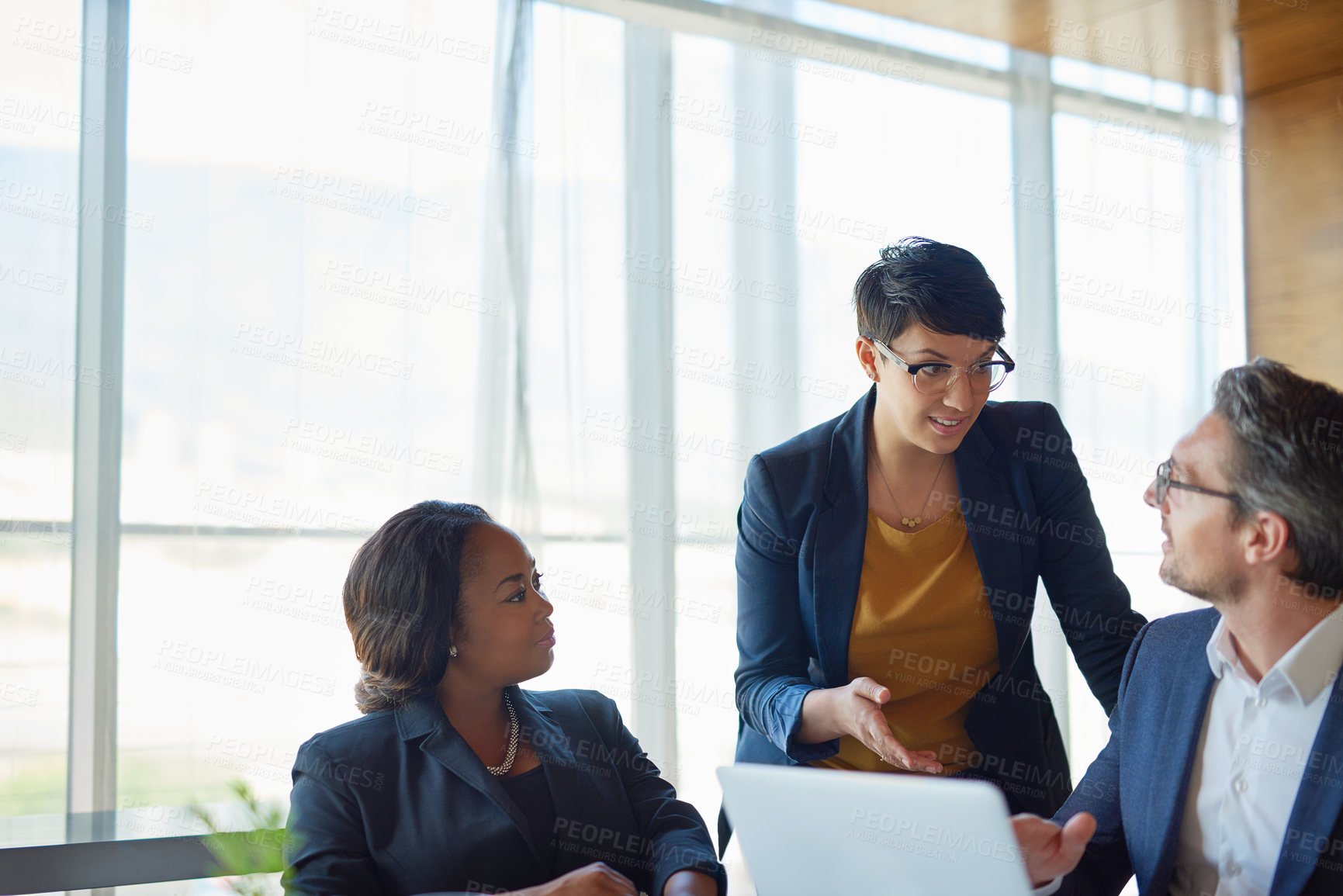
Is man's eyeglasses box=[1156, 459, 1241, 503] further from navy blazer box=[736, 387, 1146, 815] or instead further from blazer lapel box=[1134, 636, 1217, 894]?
navy blazer box=[736, 387, 1146, 815]

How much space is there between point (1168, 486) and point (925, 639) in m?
0.52

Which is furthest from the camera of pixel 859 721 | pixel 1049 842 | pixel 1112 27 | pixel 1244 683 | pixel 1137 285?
pixel 1137 285

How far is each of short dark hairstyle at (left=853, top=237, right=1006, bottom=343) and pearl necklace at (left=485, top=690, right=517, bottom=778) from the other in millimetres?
879

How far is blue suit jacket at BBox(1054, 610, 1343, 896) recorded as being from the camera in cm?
129

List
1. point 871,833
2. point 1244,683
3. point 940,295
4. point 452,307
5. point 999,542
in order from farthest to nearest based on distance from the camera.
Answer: point 452,307
point 999,542
point 940,295
point 1244,683
point 871,833

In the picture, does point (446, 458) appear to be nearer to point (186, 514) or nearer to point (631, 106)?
point (186, 514)

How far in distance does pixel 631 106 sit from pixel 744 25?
19.8 inches

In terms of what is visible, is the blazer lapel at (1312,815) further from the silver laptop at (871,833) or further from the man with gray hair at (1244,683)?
the silver laptop at (871,833)

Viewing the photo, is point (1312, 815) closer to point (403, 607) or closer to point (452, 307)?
point (403, 607)

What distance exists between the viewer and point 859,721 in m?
1.62

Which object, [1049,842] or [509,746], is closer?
[1049,842]

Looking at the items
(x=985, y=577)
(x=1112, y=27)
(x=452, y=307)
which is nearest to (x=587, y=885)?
(x=985, y=577)

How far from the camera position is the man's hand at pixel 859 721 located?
1555 millimetres

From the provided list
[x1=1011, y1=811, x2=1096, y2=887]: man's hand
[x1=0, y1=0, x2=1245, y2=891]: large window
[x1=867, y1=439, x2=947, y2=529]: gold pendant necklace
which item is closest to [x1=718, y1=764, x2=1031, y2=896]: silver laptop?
[x1=1011, y1=811, x2=1096, y2=887]: man's hand
